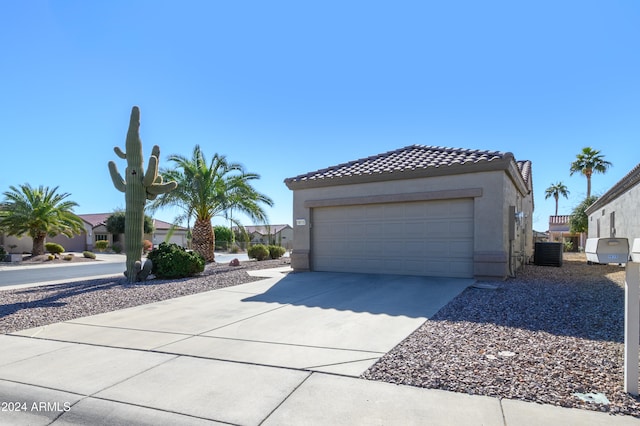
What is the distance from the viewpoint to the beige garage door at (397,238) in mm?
12094

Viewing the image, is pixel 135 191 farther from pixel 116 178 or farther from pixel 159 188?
pixel 116 178

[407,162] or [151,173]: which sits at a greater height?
[407,162]

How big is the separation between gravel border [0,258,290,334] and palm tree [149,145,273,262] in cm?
747

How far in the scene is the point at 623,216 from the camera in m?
17.8

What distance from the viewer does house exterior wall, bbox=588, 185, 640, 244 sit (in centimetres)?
1564

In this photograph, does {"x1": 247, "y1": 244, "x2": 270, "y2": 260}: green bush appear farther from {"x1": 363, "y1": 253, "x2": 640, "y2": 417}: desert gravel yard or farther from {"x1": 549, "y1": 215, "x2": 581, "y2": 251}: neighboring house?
{"x1": 549, "y1": 215, "x2": 581, "y2": 251}: neighboring house

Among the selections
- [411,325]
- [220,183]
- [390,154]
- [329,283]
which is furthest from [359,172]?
[220,183]

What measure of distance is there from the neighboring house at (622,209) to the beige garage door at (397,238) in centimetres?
836

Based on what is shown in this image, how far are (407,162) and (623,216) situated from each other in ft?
37.3

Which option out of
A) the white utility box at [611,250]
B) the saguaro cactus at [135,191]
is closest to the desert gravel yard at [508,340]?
the white utility box at [611,250]

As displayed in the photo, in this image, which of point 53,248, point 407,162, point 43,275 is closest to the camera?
point 407,162

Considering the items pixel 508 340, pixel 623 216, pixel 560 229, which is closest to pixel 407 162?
pixel 508 340

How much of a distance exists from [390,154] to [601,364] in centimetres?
1182

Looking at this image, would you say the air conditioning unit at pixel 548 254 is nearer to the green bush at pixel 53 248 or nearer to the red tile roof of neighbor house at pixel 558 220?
the green bush at pixel 53 248
